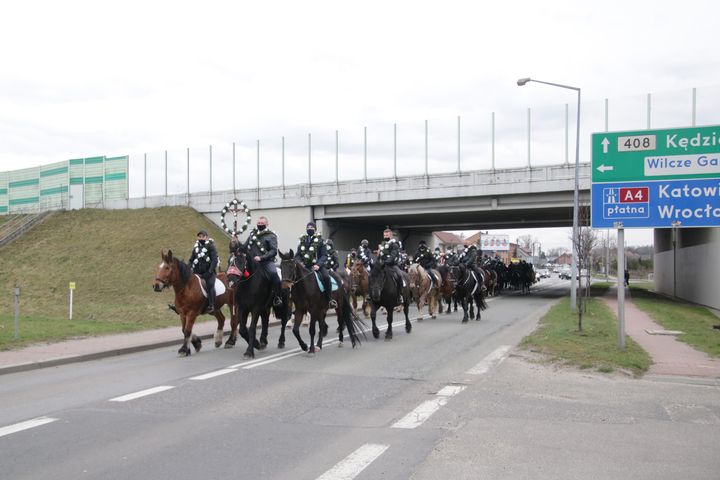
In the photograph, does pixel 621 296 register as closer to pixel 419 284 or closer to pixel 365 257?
pixel 419 284

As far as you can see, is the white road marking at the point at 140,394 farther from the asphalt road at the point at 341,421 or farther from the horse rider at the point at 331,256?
the horse rider at the point at 331,256

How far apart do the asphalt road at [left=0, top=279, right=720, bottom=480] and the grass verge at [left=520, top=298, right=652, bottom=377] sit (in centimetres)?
88

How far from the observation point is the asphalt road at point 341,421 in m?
5.48

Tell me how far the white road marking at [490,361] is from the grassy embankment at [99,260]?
9.90 m

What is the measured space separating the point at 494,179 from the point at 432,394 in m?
28.9

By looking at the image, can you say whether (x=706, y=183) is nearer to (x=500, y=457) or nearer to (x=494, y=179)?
(x=500, y=457)

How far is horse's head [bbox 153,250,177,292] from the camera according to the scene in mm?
11789

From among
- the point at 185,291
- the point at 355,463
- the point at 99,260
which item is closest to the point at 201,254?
the point at 185,291

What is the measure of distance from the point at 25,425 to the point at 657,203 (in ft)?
36.8

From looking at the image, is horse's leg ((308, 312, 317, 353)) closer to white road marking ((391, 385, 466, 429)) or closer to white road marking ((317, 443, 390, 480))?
white road marking ((391, 385, 466, 429))

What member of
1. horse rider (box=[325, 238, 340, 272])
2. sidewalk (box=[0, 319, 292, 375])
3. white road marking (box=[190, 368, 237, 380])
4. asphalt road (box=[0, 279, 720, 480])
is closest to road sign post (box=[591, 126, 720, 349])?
asphalt road (box=[0, 279, 720, 480])

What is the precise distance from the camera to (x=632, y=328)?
58.9ft

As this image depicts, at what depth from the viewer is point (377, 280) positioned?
15.4m

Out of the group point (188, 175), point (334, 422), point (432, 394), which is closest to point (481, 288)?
point (432, 394)
